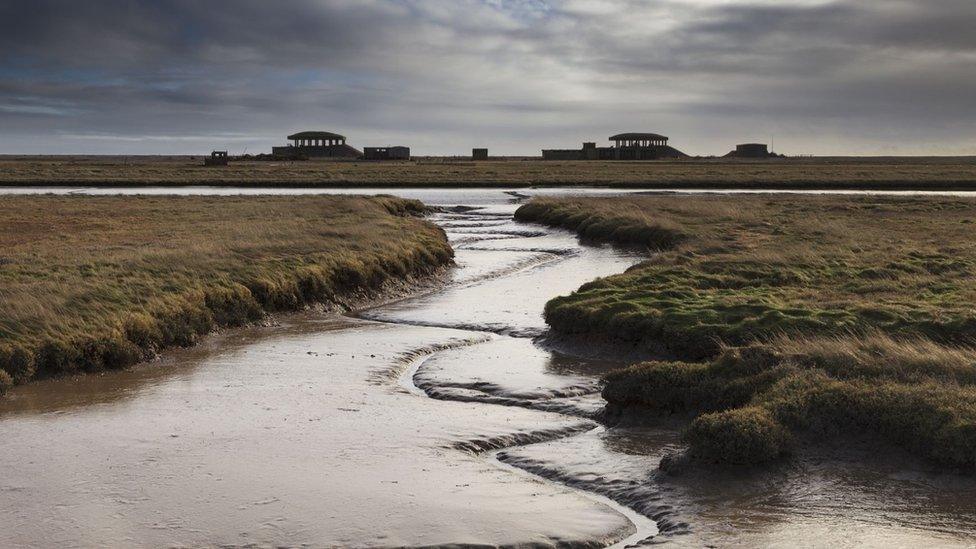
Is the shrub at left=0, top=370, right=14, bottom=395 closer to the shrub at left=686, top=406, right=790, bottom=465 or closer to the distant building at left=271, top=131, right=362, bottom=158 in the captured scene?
the shrub at left=686, top=406, right=790, bottom=465

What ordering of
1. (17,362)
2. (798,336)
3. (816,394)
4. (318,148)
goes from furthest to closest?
(318,148) → (798,336) → (17,362) → (816,394)

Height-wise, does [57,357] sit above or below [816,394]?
below

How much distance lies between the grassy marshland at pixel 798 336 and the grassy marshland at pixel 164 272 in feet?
27.0

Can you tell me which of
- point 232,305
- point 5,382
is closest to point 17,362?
point 5,382

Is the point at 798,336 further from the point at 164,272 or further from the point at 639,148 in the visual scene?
the point at 639,148

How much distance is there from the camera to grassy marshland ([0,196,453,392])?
19.5 meters

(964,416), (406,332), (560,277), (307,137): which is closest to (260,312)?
(406,332)

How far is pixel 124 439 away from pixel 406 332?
10570mm

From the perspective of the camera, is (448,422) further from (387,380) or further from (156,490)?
(156,490)

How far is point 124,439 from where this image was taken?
1433cm

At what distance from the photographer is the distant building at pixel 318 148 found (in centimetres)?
18512

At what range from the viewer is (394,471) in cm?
1304

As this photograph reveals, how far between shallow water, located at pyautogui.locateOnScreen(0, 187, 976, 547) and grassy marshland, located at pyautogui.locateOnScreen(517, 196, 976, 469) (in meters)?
0.61

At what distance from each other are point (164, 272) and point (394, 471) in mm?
15000
